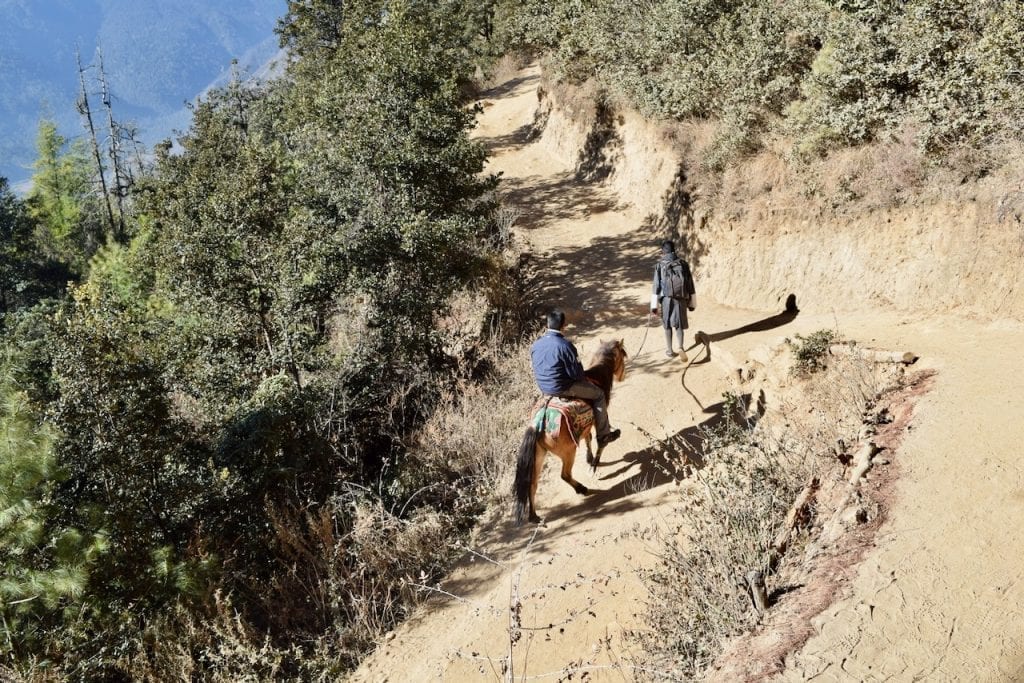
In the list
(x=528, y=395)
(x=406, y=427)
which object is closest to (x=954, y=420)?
(x=528, y=395)

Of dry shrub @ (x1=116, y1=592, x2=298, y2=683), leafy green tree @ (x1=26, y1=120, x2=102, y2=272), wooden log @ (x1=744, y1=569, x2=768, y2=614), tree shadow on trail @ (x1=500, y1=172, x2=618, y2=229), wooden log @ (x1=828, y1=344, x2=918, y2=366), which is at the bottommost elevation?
dry shrub @ (x1=116, y1=592, x2=298, y2=683)

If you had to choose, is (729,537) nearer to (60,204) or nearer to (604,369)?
(604,369)

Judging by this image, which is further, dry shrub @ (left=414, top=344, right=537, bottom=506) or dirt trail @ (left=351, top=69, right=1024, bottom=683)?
dry shrub @ (left=414, top=344, right=537, bottom=506)

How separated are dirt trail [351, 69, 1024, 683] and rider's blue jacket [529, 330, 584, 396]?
42.3 inches

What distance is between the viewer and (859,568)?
4.97 meters

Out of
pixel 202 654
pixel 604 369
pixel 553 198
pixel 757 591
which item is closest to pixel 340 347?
pixel 604 369

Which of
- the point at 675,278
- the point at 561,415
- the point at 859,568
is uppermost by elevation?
the point at 675,278

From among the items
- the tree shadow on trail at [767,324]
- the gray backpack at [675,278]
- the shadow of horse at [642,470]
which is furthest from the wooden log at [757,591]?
the tree shadow on trail at [767,324]

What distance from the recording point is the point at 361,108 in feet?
48.8

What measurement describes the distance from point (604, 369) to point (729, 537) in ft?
12.2

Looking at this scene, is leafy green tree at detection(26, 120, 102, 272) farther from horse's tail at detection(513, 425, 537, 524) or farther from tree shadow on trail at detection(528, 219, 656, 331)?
horse's tail at detection(513, 425, 537, 524)

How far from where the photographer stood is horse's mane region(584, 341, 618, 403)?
8.79 m

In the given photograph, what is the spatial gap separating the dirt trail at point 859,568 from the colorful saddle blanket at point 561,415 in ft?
2.55

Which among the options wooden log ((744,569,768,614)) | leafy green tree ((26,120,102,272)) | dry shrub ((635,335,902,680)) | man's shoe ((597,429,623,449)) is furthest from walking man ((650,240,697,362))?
leafy green tree ((26,120,102,272))
